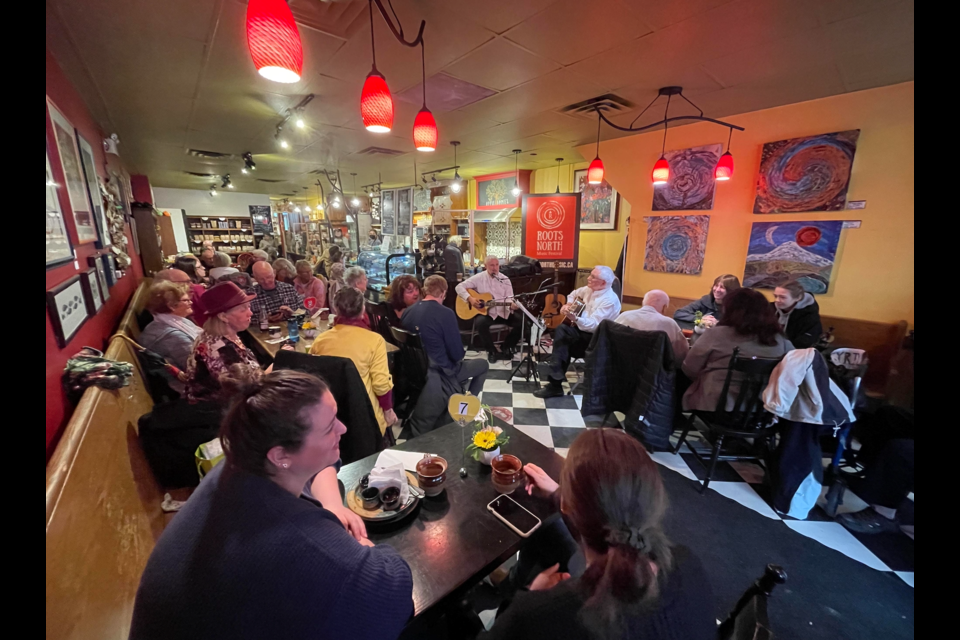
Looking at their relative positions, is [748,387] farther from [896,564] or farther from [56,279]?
[56,279]

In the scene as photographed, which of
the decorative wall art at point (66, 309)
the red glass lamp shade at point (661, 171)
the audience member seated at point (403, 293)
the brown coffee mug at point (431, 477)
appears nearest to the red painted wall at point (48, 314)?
the decorative wall art at point (66, 309)

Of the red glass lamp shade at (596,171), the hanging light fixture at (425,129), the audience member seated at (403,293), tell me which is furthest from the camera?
the red glass lamp shade at (596,171)

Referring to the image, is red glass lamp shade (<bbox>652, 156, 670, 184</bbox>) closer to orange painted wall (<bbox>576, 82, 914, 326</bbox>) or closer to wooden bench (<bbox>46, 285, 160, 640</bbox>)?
orange painted wall (<bbox>576, 82, 914, 326</bbox>)

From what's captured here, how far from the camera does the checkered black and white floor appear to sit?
1.84m

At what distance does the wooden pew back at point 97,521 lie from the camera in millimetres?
860

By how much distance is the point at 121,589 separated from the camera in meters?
1.02

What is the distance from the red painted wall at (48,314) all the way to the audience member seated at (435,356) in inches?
63.3

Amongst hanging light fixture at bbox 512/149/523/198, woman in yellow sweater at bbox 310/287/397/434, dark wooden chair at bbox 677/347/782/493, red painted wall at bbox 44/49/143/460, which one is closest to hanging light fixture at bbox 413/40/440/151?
woman in yellow sweater at bbox 310/287/397/434

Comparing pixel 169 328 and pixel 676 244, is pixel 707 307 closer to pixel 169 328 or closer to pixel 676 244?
pixel 676 244

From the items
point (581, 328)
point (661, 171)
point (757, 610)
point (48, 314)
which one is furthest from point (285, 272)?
point (757, 610)

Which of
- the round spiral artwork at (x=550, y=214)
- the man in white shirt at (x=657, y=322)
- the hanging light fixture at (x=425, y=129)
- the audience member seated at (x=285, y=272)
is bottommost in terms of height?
the man in white shirt at (x=657, y=322)

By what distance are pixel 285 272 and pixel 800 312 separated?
17.9ft

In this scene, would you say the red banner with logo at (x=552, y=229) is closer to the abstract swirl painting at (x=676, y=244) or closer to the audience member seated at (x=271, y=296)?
the abstract swirl painting at (x=676, y=244)
